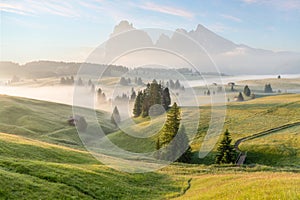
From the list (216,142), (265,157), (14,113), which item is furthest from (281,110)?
(14,113)

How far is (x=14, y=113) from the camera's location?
119m

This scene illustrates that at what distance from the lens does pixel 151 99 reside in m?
135

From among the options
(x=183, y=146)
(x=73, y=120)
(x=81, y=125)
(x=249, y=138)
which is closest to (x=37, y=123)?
(x=81, y=125)

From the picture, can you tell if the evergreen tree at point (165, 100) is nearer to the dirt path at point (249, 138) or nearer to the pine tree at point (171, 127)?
the dirt path at point (249, 138)

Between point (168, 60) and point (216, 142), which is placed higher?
point (168, 60)

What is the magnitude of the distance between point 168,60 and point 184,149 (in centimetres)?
3896

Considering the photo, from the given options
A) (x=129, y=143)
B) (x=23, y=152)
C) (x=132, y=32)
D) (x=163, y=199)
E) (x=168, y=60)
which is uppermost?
(x=132, y=32)

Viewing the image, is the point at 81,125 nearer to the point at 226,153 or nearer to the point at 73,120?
the point at 73,120

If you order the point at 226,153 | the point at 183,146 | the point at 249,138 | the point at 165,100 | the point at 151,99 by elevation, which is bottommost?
the point at 249,138

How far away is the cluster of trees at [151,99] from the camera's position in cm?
13362

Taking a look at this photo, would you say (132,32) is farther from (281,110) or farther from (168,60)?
(281,110)

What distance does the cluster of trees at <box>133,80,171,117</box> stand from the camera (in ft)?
438

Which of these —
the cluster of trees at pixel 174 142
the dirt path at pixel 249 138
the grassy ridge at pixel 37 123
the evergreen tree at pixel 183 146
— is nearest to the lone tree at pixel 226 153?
the dirt path at pixel 249 138

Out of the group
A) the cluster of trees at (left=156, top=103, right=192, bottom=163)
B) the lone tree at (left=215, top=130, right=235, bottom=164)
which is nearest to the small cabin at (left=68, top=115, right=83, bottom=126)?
the cluster of trees at (left=156, top=103, right=192, bottom=163)
